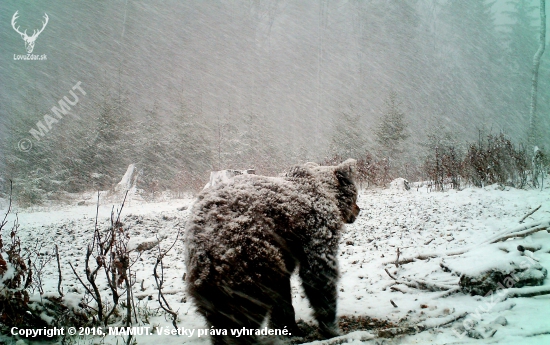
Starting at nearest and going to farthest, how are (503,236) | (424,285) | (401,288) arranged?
(424,285) < (401,288) < (503,236)

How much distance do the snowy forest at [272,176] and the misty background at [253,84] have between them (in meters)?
0.24

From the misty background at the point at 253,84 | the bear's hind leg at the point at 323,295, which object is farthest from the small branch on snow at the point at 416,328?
the misty background at the point at 253,84

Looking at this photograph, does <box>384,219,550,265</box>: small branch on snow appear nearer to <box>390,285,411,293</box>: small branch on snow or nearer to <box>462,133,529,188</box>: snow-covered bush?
<box>390,285,411,293</box>: small branch on snow

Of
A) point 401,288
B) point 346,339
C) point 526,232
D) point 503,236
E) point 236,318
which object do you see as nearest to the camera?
point 236,318

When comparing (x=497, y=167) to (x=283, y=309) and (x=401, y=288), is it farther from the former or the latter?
(x=283, y=309)

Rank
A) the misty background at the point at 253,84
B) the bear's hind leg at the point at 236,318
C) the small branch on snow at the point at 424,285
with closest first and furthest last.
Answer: the bear's hind leg at the point at 236,318 < the small branch on snow at the point at 424,285 < the misty background at the point at 253,84

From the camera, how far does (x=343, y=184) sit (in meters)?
3.23

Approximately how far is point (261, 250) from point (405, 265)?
3.24 meters

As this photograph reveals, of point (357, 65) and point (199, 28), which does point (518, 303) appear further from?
point (199, 28)

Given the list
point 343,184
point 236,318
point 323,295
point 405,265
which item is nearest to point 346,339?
point 323,295

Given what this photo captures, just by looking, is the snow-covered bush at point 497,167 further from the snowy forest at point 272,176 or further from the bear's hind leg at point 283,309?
the bear's hind leg at point 283,309

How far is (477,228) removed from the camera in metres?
5.39

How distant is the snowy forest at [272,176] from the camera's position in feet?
7.99

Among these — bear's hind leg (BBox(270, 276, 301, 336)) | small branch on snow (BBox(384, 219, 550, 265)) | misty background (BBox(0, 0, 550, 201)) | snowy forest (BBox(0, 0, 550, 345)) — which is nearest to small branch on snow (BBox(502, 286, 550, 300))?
snowy forest (BBox(0, 0, 550, 345))
